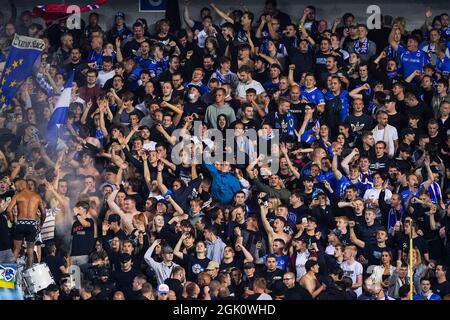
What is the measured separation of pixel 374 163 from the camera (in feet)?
79.7

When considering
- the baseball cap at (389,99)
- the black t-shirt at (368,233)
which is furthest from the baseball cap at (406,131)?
the black t-shirt at (368,233)

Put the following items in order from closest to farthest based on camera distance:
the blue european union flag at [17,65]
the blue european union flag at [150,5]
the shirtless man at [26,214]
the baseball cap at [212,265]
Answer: the baseball cap at [212,265]
the shirtless man at [26,214]
the blue european union flag at [17,65]
the blue european union flag at [150,5]

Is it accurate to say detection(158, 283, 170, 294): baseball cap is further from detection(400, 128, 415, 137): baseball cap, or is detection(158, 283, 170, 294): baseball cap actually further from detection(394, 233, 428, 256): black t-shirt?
detection(400, 128, 415, 137): baseball cap

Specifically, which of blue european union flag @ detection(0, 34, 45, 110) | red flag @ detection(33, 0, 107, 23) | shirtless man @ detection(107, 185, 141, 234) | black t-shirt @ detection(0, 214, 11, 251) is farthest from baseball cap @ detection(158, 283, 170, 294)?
red flag @ detection(33, 0, 107, 23)

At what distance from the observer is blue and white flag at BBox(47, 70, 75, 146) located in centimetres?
2514

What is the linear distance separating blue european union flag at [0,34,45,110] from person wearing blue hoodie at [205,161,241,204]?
11.0 ft

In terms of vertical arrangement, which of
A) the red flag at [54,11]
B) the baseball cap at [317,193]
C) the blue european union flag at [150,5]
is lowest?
the baseball cap at [317,193]

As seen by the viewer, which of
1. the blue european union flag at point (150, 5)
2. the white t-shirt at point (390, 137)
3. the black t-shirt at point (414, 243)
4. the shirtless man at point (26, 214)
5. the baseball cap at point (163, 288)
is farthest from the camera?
the blue european union flag at point (150, 5)

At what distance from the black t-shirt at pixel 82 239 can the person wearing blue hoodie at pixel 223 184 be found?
175 cm

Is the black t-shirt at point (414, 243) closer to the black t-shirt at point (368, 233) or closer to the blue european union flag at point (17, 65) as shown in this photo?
the black t-shirt at point (368, 233)

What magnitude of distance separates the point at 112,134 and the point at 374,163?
3.75 metres

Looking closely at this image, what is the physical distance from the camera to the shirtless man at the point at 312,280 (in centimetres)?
2252

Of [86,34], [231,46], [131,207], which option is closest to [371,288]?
[131,207]

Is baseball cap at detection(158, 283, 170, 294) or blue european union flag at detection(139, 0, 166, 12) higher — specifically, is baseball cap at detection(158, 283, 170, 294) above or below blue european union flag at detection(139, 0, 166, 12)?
below
